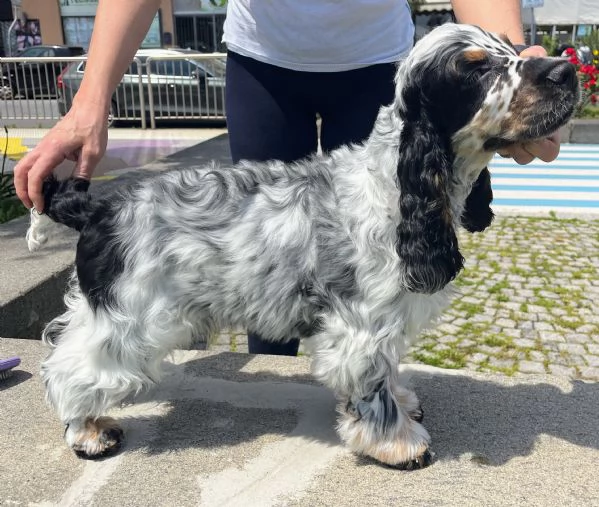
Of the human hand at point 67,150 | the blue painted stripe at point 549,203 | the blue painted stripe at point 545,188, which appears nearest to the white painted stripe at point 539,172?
the blue painted stripe at point 545,188

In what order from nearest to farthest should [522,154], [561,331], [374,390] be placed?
[522,154] < [374,390] < [561,331]

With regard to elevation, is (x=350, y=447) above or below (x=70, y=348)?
below

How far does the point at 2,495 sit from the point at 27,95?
58.0 feet

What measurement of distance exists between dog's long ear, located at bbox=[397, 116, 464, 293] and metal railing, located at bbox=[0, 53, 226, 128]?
15244mm

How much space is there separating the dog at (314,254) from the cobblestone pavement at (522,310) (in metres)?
2.20

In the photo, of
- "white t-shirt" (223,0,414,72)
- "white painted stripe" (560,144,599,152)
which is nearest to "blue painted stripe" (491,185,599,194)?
"white painted stripe" (560,144,599,152)

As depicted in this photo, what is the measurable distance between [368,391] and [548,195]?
8055 millimetres

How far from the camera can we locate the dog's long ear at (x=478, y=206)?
8.98 ft

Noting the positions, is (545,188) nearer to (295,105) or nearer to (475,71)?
(295,105)

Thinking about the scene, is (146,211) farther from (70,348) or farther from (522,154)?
(522,154)

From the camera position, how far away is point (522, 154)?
2395 millimetres

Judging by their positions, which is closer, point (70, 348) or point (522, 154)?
point (522, 154)

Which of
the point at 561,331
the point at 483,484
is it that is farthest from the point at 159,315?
the point at 561,331

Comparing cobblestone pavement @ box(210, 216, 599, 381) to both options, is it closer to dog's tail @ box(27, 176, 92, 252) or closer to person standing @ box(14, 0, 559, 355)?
person standing @ box(14, 0, 559, 355)
